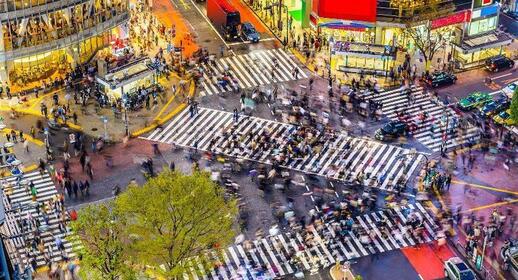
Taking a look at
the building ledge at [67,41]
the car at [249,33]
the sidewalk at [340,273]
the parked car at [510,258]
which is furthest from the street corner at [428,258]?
the building ledge at [67,41]

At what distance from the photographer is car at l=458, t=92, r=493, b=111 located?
9806 centimetres

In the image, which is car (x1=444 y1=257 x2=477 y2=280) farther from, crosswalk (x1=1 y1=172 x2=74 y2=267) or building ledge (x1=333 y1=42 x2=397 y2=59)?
building ledge (x1=333 y1=42 x2=397 y2=59)

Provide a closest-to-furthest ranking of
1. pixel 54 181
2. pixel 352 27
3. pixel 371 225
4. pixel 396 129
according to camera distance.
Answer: pixel 371 225, pixel 54 181, pixel 396 129, pixel 352 27

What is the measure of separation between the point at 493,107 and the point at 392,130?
12.4m

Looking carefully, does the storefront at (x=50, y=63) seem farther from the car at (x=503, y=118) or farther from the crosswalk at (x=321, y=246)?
the car at (x=503, y=118)

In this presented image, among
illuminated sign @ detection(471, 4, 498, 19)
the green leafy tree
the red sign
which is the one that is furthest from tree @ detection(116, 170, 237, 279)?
illuminated sign @ detection(471, 4, 498, 19)

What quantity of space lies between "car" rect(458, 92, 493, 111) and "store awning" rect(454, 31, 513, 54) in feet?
30.7

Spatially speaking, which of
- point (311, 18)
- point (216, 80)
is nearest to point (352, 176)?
point (216, 80)

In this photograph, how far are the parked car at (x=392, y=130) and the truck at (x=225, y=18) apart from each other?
28933 mm

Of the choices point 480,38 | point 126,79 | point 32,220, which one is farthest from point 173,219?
point 480,38

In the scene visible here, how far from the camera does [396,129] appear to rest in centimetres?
9350

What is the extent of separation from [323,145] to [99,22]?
3161 centimetres

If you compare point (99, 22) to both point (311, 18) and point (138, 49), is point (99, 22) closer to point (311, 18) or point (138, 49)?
point (138, 49)

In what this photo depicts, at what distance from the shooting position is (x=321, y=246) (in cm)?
7750
